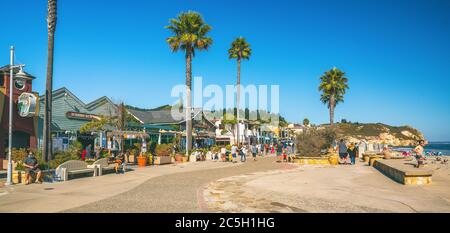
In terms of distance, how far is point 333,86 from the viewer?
1986 inches

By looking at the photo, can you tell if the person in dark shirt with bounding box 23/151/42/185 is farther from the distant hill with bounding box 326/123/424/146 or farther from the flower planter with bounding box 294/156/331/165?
the distant hill with bounding box 326/123/424/146

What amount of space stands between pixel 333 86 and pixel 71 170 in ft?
138

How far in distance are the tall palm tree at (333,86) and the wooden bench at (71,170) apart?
40.2m

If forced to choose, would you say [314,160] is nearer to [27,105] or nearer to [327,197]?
[327,197]

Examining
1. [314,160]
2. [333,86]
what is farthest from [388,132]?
[314,160]

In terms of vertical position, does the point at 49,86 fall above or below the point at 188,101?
below

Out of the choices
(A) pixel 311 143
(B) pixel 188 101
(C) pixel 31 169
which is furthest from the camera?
(B) pixel 188 101

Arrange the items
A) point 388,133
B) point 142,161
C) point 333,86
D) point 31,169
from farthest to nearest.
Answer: point 388,133 → point 333,86 → point 142,161 → point 31,169

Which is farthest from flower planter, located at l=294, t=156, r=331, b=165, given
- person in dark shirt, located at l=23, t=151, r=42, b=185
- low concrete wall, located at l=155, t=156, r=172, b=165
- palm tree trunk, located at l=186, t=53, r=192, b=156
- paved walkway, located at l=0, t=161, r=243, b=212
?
person in dark shirt, located at l=23, t=151, r=42, b=185

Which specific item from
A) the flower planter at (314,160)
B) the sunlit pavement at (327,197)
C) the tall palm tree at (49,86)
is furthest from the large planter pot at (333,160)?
the tall palm tree at (49,86)

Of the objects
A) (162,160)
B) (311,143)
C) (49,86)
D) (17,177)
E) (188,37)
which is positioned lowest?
(162,160)

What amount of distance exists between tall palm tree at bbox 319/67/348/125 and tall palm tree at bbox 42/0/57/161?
39545mm

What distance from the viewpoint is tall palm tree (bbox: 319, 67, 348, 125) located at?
50.5m
